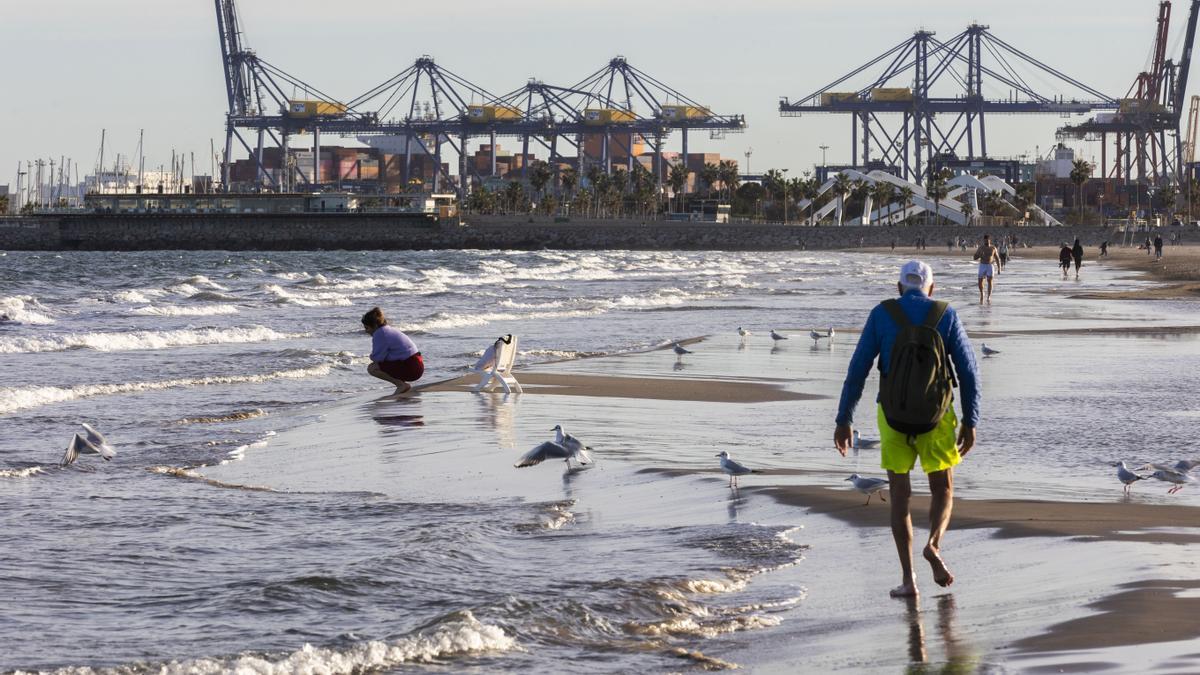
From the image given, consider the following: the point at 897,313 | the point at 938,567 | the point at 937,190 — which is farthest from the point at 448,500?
the point at 937,190

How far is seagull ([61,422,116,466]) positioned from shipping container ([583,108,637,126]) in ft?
499

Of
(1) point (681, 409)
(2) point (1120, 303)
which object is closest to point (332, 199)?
(2) point (1120, 303)

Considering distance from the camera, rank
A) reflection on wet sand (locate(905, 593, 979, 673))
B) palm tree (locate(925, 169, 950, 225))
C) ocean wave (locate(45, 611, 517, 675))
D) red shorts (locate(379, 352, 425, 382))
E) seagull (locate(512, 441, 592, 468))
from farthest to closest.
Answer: palm tree (locate(925, 169, 950, 225)) → red shorts (locate(379, 352, 425, 382)) → seagull (locate(512, 441, 592, 468)) → ocean wave (locate(45, 611, 517, 675)) → reflection on wet sand (locate(905, 593, 979, 673))

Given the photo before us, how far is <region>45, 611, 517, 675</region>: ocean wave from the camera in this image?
216 inches

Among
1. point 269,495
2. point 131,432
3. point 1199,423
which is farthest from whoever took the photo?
point 131,432

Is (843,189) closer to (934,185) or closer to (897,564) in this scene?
(934,185)

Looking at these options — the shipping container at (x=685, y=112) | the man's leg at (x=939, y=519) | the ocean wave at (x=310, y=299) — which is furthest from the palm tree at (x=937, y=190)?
the man's leg at (x=939, y=519)

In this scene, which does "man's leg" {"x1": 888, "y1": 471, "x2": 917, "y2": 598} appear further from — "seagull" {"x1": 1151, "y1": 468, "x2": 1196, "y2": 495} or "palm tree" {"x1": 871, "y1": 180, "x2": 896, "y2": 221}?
"palm tree" {"x1": 871, "y1": 180, "x2": 896, "y2": 221}

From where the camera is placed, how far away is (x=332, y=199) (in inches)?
5463

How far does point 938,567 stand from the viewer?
6273 mm

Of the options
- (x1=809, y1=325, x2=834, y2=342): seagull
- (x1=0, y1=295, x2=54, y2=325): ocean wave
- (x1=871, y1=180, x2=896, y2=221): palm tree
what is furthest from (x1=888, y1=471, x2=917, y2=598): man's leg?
(x1=871, y1=180, x2=896, y2=221): palm tree

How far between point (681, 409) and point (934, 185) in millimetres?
131574

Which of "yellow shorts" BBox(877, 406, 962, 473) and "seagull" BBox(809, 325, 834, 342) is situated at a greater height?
"yellow shorts" BBox(877, 406, 962, 473)

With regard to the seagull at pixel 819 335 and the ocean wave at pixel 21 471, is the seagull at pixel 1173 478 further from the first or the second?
the seagull at pixel 819 335
